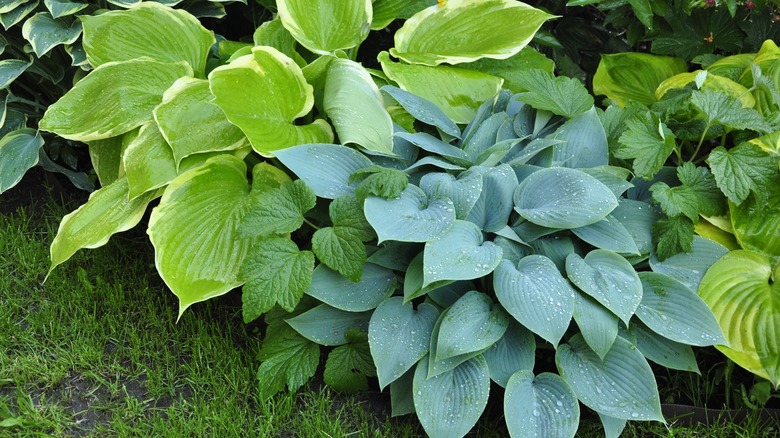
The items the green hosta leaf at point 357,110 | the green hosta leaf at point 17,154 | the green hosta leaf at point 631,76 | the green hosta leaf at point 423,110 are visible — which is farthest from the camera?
the green hosta leaf at point 631,76

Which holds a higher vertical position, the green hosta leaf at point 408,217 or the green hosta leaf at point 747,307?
the green hosta leaf at point 408,217

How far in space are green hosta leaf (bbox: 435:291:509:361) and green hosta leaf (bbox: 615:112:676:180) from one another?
0.60 metres

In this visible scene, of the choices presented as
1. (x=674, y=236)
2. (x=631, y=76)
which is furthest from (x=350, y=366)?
(x=631, y=76)

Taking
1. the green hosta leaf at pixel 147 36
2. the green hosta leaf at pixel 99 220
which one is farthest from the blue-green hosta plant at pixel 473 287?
the green hosta leaf at pixel 147 36

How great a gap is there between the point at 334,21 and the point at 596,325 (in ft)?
4.63

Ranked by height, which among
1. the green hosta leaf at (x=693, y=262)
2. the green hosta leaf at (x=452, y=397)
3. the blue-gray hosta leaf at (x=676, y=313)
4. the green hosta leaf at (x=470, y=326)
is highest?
the green hosta leaf at (x=693, y=262)

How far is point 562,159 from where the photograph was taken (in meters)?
2.36

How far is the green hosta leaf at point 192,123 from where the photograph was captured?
2285 millimetres

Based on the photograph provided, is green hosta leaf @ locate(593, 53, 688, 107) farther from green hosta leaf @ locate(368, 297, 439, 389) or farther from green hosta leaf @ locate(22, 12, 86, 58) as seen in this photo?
green hosta leaf @ locate(22, 12, 86, 58)

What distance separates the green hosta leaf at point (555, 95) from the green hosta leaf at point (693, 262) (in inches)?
21.3

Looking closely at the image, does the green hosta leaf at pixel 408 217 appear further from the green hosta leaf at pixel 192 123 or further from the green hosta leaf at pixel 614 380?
the green hosta leaf at pixel 192 123

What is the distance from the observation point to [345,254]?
2.03 meters

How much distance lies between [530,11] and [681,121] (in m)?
0.67

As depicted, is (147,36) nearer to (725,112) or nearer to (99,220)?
(99,220)
